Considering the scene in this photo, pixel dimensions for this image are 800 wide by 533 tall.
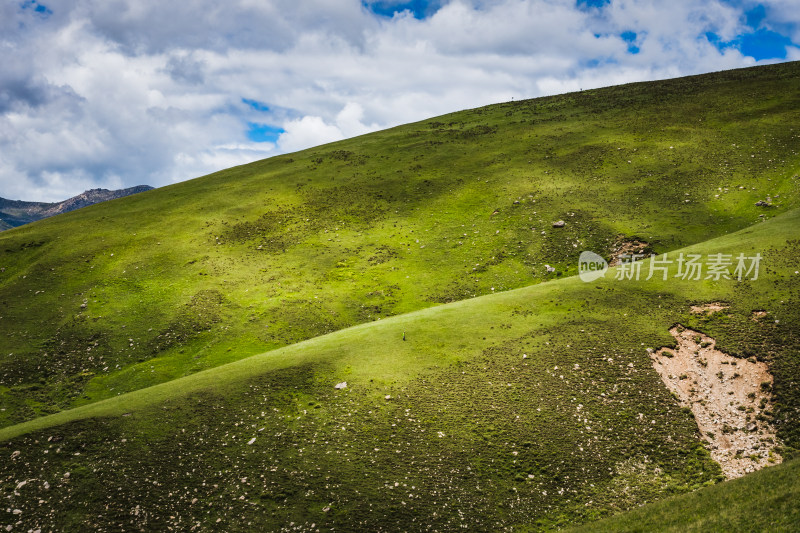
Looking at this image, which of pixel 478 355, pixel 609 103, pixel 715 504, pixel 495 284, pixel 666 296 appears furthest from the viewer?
pixel 609 103

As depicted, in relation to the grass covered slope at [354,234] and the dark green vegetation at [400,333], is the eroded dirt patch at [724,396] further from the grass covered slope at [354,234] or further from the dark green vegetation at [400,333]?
the grass covered slope at [354,234]

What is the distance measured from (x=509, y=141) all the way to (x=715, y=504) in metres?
76.0

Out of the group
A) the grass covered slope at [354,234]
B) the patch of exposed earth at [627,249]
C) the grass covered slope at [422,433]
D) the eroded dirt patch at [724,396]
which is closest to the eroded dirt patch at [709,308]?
the grass covered slope at [422,433]

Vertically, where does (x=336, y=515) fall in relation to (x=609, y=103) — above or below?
below

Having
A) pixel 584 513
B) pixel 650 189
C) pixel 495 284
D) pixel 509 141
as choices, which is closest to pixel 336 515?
pixel 584 513

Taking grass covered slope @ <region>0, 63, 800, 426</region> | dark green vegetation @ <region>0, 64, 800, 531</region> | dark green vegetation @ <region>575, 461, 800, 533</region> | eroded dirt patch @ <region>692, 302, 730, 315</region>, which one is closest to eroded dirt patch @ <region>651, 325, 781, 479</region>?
dark green vegetation @ <region>0, 64, 800, 531</region>

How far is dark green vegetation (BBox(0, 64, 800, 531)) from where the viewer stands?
72.3ft

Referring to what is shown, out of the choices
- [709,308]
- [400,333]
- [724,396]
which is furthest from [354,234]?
[724,396]

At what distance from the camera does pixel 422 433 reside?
25.0m

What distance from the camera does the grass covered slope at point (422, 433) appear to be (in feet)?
69.3

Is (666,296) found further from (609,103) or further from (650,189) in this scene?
(609,103)

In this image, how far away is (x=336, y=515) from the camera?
2077 cm

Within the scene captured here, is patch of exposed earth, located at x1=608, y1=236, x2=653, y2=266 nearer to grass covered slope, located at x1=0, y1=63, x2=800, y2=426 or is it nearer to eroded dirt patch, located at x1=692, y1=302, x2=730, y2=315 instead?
grass covered slope, located at x1=0, y1=63, x2=800, y2=426

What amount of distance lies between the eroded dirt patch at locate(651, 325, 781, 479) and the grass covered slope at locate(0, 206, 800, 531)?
64 centimetres
